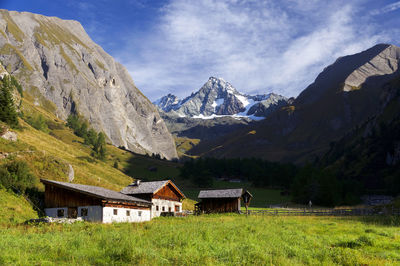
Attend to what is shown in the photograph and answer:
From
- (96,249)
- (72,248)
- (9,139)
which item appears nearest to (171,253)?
(96,249)

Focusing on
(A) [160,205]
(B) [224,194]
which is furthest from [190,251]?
(B) [224,194]

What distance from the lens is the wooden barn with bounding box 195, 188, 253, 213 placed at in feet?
174

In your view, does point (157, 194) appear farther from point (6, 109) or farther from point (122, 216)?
point (6, 109)

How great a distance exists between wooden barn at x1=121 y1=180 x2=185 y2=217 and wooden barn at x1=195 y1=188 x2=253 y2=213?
16.7ft

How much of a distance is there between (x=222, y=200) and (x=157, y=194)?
12841 mm

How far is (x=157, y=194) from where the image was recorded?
47.9 metres

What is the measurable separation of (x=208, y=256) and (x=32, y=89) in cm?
20362

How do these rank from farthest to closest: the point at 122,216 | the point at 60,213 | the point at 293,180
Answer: the point at 293,180, the point at 122,216, the point at 60,213

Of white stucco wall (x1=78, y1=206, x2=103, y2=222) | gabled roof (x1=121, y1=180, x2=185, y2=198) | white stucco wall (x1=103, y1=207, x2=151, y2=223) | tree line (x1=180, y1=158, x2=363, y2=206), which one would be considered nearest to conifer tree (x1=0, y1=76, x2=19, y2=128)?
gabled roof (x1=121, y1=180, x2=185, y2=198)

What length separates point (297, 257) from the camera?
49.5 ft

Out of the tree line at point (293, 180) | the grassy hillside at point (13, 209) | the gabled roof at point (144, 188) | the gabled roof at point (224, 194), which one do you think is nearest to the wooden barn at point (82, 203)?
the grassy hillside at point (13, 209)

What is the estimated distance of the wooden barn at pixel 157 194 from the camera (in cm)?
4669

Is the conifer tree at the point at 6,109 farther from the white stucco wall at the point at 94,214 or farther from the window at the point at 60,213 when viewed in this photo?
the white stucco wall at the point at 94,214

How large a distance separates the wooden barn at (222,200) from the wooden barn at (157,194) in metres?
5.10
